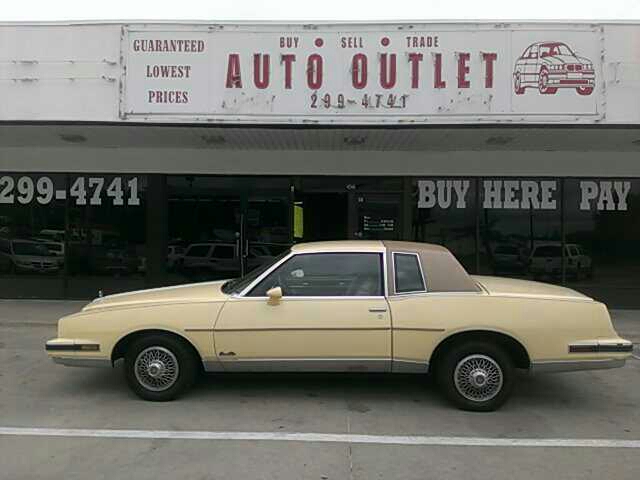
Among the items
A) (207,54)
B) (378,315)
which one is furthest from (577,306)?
(207,54)

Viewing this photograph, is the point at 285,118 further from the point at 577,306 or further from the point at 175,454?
the point at 175,454

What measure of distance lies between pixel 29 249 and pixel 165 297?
Answer: 7.52m

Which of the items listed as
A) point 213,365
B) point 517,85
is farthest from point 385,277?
point 517,85

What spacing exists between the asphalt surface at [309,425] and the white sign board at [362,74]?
4056 mm

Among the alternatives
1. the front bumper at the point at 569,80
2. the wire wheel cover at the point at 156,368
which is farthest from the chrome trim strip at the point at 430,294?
the front bumper at the point at 569,80

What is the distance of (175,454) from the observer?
15.0ft

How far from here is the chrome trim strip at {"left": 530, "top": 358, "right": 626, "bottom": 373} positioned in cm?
548

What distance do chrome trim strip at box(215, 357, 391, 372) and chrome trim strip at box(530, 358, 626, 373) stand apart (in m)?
1.36

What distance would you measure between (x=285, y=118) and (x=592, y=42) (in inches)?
181

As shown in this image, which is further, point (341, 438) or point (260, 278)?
point (260, 278)

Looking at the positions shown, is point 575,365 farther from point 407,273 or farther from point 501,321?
point 407,273

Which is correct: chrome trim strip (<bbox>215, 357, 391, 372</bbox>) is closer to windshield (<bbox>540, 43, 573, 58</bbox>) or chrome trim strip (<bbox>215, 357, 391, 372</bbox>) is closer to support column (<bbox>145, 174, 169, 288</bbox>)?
windshield (<bbox>540, 43, 573, 58</bbox>)

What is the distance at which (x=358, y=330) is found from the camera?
556cm

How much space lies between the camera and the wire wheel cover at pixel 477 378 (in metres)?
5.52
